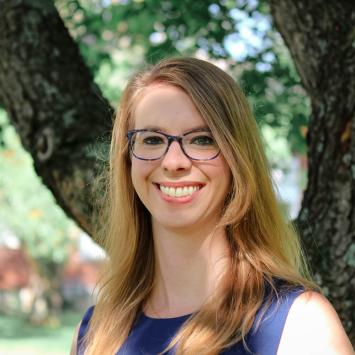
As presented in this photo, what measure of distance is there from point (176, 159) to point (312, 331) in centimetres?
62

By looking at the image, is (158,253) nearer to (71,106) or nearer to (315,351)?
(315,351)

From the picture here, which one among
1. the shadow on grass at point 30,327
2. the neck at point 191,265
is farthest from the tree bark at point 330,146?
the shadow on grass at point 30,327

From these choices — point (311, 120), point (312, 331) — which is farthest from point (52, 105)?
point (312, 331)

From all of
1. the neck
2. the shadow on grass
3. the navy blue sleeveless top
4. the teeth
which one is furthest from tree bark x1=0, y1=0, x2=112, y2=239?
the shadow on grass

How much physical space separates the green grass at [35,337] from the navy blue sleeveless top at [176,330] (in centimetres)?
1488

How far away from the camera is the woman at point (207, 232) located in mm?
2289

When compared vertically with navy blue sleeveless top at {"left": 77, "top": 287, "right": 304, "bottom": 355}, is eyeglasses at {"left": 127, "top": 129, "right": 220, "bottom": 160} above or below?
above

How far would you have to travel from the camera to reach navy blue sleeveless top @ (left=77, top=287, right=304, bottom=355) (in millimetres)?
2242

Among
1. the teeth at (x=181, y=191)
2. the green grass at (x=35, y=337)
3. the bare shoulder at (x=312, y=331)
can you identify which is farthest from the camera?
the green grass at (x=35, y=337)

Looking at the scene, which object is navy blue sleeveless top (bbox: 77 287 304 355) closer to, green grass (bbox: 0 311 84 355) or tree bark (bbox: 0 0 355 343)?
tree bark (bbox: 0 0 355 343)

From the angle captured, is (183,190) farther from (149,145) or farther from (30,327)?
(30,327)

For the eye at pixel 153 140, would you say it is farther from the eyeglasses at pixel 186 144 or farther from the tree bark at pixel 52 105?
the tree bark at pixel 52 105

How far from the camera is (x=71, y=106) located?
3.65 metres

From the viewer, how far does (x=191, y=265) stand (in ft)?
8.32
